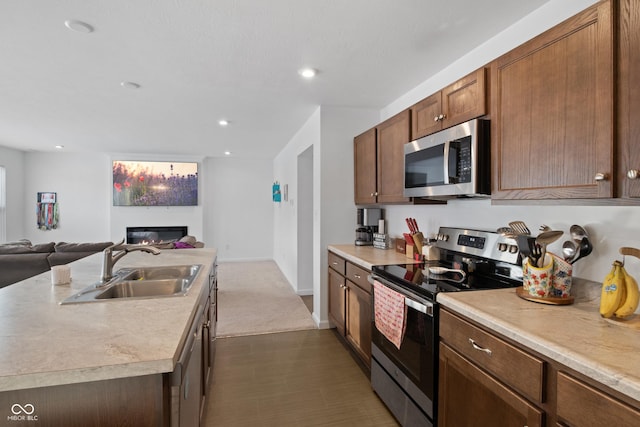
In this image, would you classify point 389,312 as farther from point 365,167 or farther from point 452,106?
point 365,167

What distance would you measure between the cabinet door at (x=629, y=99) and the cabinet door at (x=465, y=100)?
25.1 inches

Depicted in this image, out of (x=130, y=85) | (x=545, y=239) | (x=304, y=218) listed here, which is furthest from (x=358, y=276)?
(x=130, y=85)

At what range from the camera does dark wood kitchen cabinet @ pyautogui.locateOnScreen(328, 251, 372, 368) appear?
8.11 ft

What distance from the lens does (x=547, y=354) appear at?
3.32ft

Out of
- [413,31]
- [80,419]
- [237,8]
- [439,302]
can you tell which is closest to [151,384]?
[80,419]

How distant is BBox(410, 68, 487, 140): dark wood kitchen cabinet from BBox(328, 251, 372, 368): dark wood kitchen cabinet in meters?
1.15

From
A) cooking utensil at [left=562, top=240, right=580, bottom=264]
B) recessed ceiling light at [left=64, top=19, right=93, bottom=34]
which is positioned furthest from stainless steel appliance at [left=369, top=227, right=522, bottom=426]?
recessed ceiling light at [left=64, top=19, right=93, bottom=34]

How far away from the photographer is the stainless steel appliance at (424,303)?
5.35 ft

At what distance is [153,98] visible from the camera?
324cm

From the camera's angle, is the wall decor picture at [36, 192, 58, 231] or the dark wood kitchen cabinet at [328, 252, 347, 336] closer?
the dark wood kitchen cabinet at [328, 252, 347, 336]

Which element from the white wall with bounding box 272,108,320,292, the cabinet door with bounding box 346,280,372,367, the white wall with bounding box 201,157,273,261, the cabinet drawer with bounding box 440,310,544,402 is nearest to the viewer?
the cabinet drawer with bounding box 440,310,544,402

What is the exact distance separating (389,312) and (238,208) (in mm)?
5998

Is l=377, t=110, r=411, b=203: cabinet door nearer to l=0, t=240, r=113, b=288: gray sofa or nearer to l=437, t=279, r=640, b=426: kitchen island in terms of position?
l=437, t=279, r=640, b=426: kitchen island

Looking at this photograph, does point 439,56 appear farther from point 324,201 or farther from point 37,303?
point 37,303
